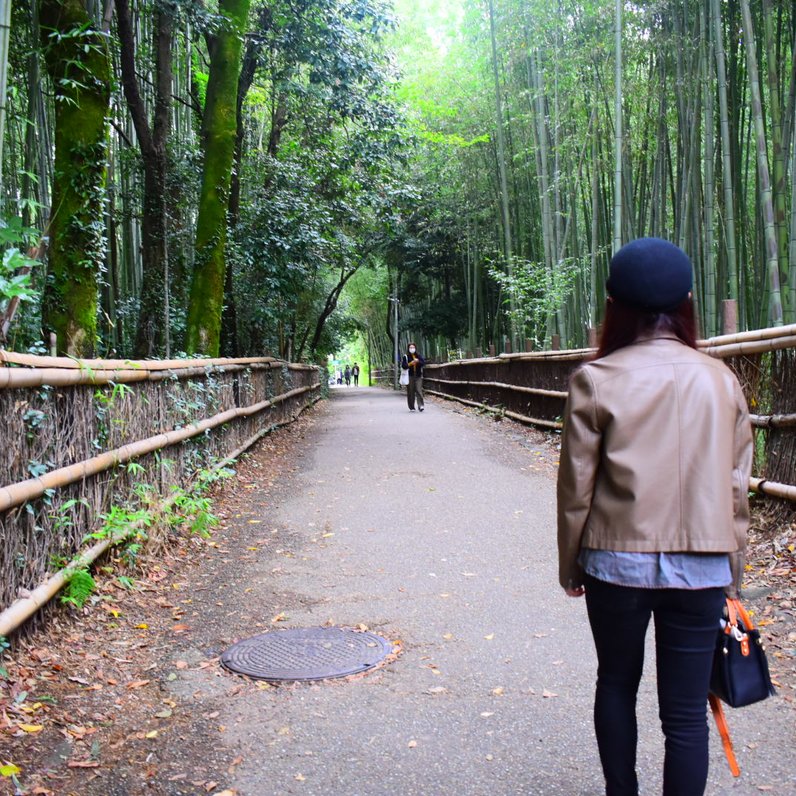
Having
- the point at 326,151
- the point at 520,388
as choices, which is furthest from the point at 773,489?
the point at 326,151

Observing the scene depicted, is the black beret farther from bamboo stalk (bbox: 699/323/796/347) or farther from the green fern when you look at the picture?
the green fern

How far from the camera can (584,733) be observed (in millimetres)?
2912

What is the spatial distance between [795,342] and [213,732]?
3.75m

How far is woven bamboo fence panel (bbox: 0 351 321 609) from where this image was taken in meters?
3.44

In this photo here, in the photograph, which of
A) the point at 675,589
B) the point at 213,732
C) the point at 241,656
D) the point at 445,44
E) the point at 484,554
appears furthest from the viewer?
the point at 445,44

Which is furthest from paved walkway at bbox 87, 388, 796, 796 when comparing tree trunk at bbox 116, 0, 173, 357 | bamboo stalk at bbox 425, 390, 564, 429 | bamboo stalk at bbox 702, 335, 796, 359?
tree trunk at bbox 116, 0, 173, 357

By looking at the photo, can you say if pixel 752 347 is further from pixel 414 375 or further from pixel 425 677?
pixel 414 375

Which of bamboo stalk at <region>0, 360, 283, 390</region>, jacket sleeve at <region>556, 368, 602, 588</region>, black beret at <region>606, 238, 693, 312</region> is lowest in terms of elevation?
jacket sleeve at <region>556, 368, 602, 588</region>

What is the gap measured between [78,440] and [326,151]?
11.1 m

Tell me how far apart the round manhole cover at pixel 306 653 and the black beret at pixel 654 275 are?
2100 mm

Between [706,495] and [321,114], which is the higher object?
[321,114]

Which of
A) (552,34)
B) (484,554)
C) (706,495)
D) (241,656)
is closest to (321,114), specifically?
(552,34)

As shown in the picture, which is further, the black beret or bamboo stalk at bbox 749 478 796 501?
bamboo stalk at bbox 749 478 796 501

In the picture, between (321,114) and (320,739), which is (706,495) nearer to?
(320,739)
